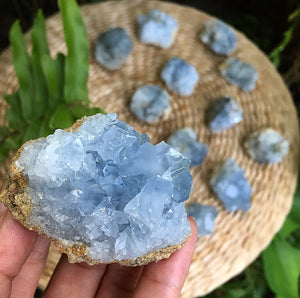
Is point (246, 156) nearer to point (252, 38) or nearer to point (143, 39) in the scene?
point (143, 39)

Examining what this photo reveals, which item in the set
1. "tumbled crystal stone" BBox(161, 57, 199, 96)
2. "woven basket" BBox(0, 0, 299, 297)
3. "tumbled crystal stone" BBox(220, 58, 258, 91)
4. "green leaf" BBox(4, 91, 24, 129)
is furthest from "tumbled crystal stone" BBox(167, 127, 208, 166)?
"green leaf" BBox(4, 91, 24, 129)

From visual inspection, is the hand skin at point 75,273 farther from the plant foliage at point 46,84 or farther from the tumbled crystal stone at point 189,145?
the tumbled crystal stone at point 189,145

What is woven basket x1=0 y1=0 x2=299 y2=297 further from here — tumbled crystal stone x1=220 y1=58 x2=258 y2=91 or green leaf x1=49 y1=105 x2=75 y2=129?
green leaf x1=49 y1=105 x2=75 y2=129

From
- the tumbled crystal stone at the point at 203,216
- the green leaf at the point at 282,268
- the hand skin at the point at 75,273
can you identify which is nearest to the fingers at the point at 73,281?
the hand skin at the point at 75,273

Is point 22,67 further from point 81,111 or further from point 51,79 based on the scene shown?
point 81,111

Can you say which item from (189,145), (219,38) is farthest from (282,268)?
(219,38)

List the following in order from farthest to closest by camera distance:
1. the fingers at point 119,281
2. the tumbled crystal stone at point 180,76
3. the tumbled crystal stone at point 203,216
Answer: the tumbled crystal stone at point 180,76 < the tumbled crystal stone at point 203,216 < the fingers at point 119,281
